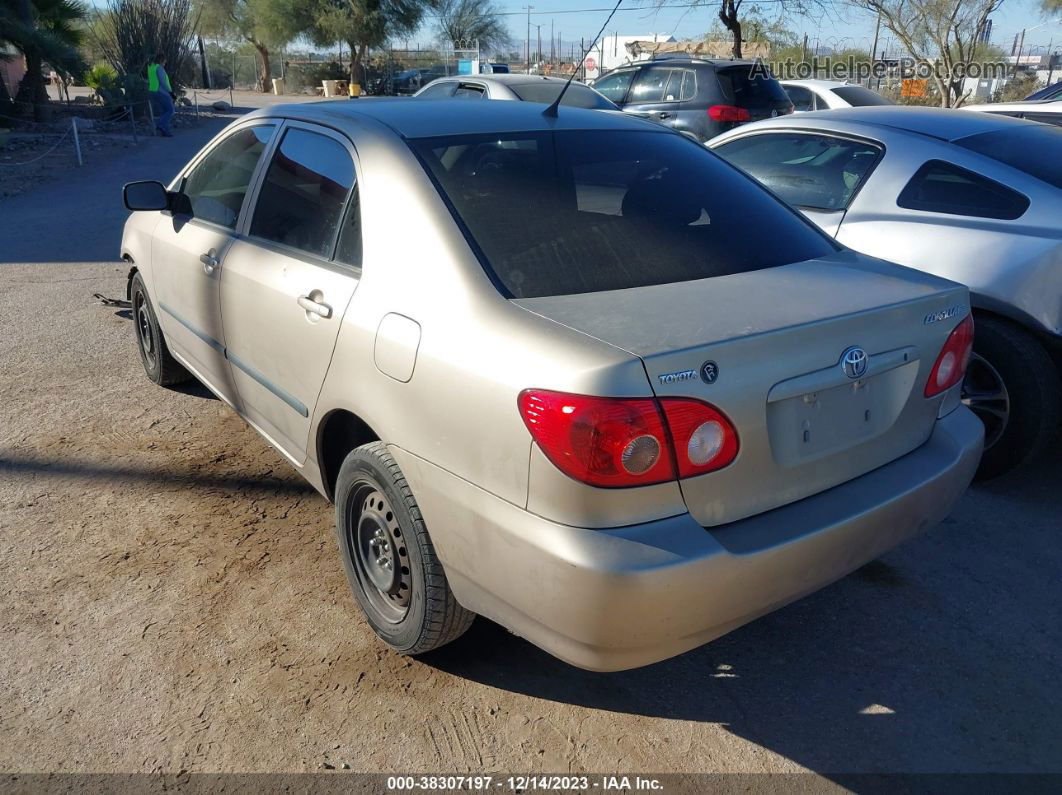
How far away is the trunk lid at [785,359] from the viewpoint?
2156 mm

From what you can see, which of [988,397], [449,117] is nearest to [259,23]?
[449,117]

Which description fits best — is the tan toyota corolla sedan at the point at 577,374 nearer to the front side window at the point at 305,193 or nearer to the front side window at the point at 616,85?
the front side window at the point at 305,193

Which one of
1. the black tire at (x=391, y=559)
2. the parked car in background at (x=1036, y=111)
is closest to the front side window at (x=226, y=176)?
the black tire at (x=391, y=559)

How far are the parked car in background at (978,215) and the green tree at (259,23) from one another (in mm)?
47062

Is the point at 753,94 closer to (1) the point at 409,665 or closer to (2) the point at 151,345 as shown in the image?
(2) the point at 151,345

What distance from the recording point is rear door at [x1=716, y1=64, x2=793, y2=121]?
459 inches

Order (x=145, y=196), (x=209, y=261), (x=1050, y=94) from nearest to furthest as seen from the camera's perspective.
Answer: (x=209, y=261)
(x=145, y=196)
(x=1050, y=94)

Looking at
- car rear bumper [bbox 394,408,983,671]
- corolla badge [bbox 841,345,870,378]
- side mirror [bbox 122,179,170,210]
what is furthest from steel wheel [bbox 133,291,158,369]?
corolla badge [bbox 841,345,870,378]

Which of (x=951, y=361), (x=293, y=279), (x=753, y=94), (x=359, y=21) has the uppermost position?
(x=359, y=21)

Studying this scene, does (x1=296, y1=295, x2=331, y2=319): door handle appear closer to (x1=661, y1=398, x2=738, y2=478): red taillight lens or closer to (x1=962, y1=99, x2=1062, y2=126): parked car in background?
(x1=661, y1=398, x2=738, y2=478): red taillight lens

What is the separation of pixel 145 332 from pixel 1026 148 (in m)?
4.82

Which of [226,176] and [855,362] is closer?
[855,362]

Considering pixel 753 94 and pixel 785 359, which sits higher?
pixel 753 94

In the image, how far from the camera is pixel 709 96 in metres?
11.6
